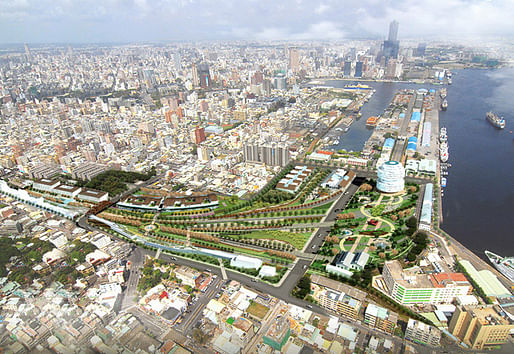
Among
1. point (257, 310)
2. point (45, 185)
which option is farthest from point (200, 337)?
point (45, 185)

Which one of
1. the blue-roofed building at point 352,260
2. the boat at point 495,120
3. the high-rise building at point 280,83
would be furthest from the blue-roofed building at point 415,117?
the blue-roofed building at point 352,260

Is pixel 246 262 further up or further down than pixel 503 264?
further up

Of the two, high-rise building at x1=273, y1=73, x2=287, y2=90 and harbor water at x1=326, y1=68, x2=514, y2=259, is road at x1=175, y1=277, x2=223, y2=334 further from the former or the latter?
high-rise building at x1=273, y1=73, x2=287, y2=90

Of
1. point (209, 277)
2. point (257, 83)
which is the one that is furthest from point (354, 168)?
point (257, 83)

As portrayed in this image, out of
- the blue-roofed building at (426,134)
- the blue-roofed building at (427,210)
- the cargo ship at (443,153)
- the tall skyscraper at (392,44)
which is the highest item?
the tall skyscraper at (392,44)

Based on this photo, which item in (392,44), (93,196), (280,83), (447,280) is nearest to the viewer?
(447,280)

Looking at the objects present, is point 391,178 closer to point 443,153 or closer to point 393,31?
point 443,153

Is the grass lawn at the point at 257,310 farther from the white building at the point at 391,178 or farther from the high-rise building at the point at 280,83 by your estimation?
the high-rise building at the point at 280,83
